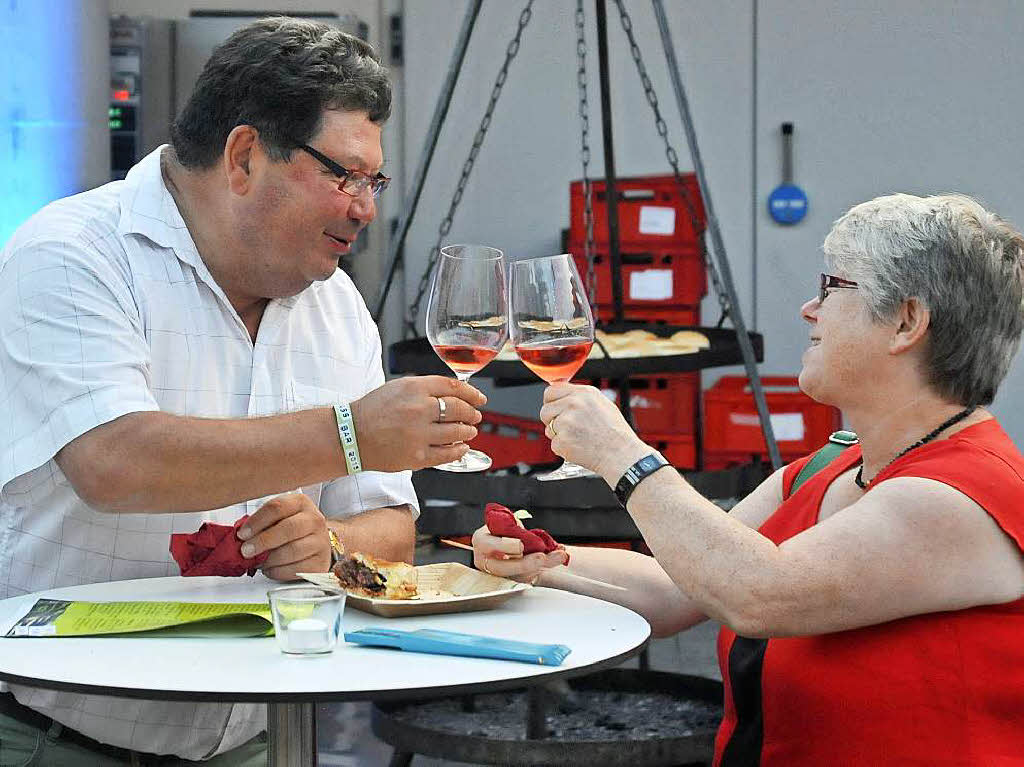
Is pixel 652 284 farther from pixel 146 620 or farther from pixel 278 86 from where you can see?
pixel 146 620

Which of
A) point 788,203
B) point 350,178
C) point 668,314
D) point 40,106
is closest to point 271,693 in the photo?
point 350,178

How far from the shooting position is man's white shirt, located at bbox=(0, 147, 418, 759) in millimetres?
1767

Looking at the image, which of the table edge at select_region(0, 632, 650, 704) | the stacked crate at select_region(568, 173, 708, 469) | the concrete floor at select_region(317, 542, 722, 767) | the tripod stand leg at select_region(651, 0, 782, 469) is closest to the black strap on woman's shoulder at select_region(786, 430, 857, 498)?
the table edge at select_region(0, 632, 650, 704)

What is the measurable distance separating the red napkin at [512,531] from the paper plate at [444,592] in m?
0.07

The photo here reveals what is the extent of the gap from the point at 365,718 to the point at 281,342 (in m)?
2.32

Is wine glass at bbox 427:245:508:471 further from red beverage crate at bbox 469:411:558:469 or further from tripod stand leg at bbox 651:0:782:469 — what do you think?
red beverage crate at bbox 469:411:558:469

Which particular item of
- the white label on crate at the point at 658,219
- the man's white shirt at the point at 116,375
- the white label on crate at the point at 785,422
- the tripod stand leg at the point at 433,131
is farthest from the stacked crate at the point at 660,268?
the man's white shirt at the point at 116,375

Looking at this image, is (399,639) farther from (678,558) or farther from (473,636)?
(678,558)

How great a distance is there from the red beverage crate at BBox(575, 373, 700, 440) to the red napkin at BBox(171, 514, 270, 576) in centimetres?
382

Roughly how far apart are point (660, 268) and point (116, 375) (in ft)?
13.2

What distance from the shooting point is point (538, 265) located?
174cm

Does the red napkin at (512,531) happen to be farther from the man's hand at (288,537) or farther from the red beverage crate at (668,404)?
the red beverage crate at (668,404)

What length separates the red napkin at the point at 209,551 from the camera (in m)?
1.75

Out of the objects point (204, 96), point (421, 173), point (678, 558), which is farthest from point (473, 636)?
point (421, 173)
